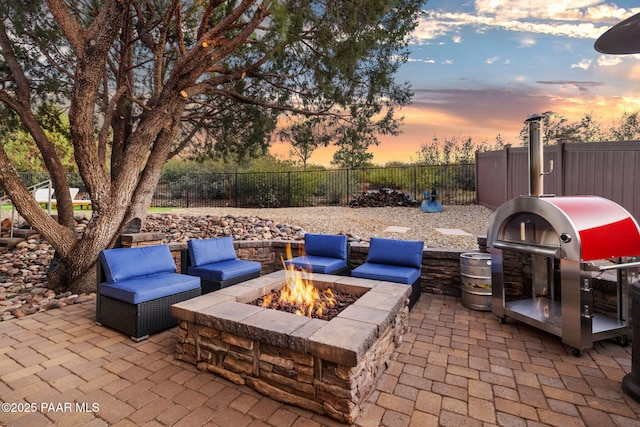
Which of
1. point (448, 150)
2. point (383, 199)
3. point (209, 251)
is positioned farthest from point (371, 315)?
point (448, 150)

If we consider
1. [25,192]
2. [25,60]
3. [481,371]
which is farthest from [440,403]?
[25,60]

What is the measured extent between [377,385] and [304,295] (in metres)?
1.12

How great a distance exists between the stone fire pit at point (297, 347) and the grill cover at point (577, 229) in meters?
1.37

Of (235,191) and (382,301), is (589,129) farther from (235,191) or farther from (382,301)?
(235,191)

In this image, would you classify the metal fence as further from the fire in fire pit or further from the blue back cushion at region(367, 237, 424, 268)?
the fire in fire pit

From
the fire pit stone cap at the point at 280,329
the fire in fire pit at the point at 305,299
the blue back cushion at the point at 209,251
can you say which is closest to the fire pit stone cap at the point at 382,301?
the fire in fire pit at the point at 305,299

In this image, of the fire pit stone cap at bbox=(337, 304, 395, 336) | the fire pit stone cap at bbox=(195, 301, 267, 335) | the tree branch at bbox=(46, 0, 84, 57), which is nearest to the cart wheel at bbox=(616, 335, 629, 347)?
the fire pit stone cap at bbox=(337, 304, 395, 336)

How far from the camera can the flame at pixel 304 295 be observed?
9.33 ft

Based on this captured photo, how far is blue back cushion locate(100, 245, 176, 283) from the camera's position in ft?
10.9

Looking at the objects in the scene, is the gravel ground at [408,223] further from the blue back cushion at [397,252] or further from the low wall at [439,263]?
the blue back cushion at [397,252]

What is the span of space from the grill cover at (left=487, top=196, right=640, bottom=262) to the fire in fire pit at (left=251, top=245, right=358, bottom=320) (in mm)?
1771

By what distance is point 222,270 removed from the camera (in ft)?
12.8

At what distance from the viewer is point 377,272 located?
3828 millimetres

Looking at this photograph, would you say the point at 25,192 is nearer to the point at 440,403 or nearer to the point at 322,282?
the point at 322,282
